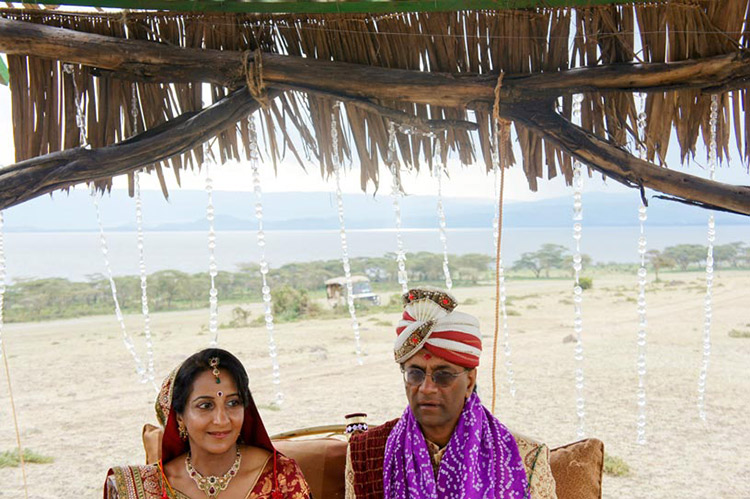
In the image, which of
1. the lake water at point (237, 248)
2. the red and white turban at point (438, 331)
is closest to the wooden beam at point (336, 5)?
the red and white turban at point (438, 331)

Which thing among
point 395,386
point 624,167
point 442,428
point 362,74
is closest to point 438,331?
point 442,428

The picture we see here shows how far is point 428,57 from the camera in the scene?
9.42 ft

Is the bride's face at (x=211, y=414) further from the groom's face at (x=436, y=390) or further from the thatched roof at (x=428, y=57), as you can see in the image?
the thatched roof at (x=428, y=57)

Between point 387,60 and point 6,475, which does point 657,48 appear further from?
point 6,475

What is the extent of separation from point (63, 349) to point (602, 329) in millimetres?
12914

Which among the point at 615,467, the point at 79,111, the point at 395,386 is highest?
the point at 79,111

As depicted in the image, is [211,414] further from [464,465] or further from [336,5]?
[336,5]

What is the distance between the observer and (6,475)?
8727mm

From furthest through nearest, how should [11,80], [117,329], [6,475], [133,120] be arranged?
[117,329]
[6,475]
[133,120]
[11,80]

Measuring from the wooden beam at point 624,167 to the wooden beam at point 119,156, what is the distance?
107 centimetres

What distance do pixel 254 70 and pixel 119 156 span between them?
24.0 inches

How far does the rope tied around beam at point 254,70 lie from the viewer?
2.68 meters

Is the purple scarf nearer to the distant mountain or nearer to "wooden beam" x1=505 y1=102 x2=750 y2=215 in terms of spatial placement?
"wooden beam" x1=505 y1=102 x2=750 y2=215

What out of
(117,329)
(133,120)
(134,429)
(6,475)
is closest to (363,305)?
(117,329)
